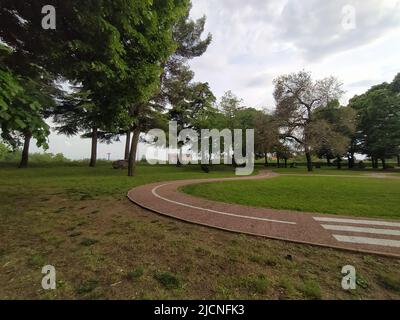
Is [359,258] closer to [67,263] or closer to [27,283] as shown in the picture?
[67,263]

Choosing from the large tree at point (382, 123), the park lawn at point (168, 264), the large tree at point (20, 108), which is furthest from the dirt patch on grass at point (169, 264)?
the large tree at point (382, 123)

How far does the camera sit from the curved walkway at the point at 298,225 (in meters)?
5.07

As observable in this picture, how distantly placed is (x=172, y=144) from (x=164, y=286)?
26610mm

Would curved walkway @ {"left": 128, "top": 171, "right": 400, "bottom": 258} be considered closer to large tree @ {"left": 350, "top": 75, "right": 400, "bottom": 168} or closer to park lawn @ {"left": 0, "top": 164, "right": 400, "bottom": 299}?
park lawn @ {"left": 0, "top": 164, "right": 400, "bottom": 299}

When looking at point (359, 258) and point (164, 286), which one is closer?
point (164, 286)

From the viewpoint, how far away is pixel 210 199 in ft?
33.4

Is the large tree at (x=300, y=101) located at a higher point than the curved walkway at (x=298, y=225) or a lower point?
higher

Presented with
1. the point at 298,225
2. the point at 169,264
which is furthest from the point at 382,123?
the point at 169,264

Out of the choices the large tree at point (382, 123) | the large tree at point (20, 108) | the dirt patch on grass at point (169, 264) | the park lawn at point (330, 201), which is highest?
the large tree at point (382, 123)

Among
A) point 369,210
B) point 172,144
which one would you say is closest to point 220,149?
point 172,144

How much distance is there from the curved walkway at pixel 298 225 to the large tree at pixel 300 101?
26584 mm

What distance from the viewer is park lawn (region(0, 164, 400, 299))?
3.19 metres

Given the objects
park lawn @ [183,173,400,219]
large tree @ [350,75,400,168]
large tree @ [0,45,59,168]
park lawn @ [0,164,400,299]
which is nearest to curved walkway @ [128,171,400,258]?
park lawn @ [0,164,400,299]

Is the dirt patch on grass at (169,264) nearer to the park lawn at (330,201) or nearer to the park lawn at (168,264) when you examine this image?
the park lawn at (168,264)
